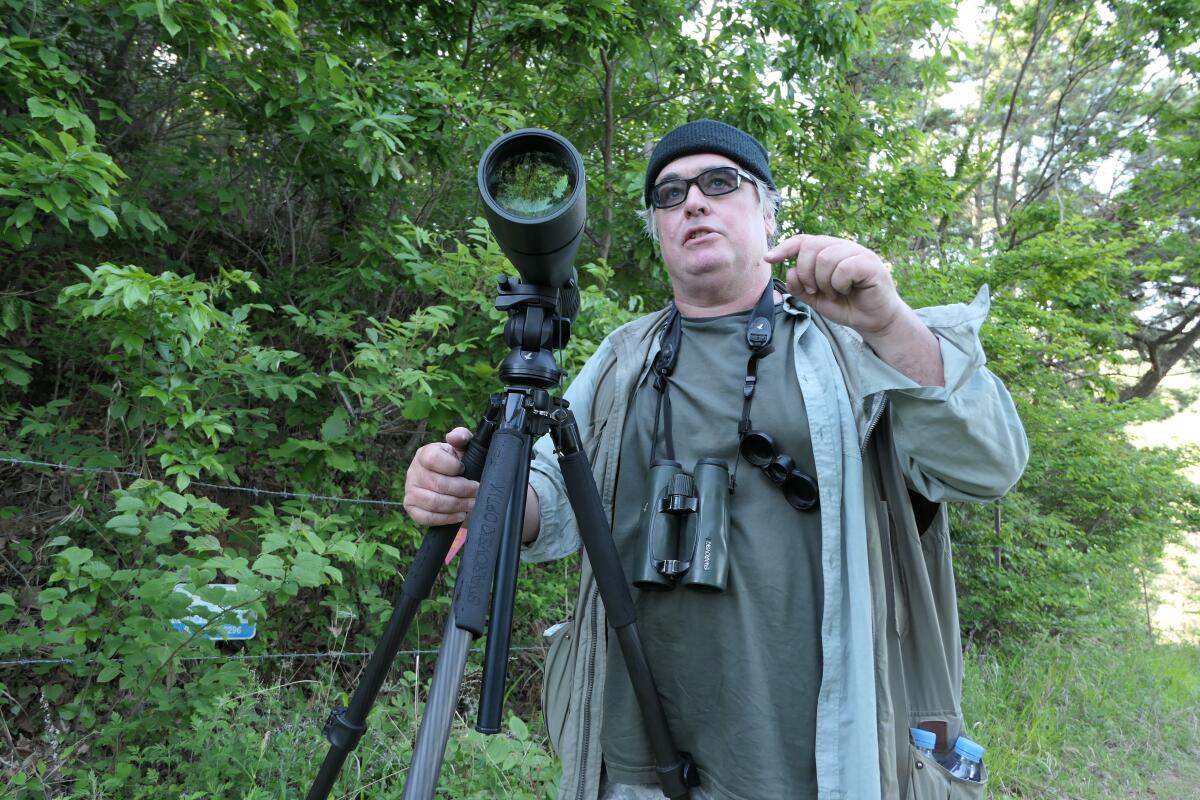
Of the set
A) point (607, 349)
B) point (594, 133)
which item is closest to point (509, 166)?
point (607, 349)

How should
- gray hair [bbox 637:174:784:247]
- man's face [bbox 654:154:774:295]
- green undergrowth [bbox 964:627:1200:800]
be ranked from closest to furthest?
1. man's face [bbox 654:154:774:295]
2. gray hair [bbox 637:174:784:247]
3. green undergrowth [bbox 964:627:1200:800]

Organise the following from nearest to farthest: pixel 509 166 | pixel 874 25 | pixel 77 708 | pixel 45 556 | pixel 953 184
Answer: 1. pixel 509 166
2. pixel 77 708
3. pixel 45 556
4. pixel 874 25
5. pixel 953 184

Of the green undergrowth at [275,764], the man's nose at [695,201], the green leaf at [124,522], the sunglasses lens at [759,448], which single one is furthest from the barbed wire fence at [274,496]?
the man's nose at [695,201]

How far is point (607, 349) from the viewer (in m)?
1.54

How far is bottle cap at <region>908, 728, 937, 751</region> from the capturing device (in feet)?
3.82

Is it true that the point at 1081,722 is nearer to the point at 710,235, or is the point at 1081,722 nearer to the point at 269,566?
the point at 710,235

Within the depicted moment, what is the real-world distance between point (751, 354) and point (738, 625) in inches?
18.7

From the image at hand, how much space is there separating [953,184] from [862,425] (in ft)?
14.3

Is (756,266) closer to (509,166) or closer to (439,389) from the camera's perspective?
(509,166)

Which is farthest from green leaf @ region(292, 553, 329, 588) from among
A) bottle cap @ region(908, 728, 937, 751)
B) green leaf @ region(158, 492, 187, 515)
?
bottle cap @ region(908, 728, 937, 751)

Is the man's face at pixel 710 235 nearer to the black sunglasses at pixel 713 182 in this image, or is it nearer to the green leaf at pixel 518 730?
the black sunglasses at pixel 713 182

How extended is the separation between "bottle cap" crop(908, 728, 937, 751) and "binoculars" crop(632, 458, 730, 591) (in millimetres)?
369

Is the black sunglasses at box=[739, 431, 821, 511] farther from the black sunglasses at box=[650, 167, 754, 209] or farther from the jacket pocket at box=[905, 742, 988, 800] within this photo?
the black sunglasses at box=[650, 167, 754, 209]

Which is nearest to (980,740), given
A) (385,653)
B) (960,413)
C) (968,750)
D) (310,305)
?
(968,750)
